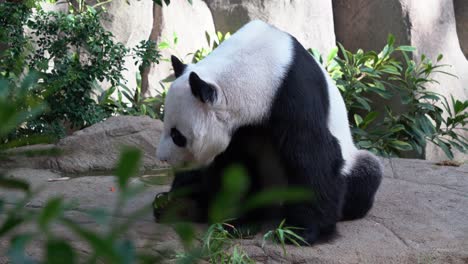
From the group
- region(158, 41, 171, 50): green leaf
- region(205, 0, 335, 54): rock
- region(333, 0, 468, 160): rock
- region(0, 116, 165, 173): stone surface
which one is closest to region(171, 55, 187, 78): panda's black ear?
region(0, 116, 165, 173): stone surface

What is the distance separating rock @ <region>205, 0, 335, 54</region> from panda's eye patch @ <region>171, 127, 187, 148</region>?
4.99 m

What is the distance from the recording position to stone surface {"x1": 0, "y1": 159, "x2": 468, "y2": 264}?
3.45m

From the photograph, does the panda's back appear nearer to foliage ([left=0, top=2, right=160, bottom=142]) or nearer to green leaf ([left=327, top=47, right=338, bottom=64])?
foliage ([left=0, top=2, right=160, bottom=142])

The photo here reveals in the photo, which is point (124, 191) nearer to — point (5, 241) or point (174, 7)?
point (5, 241)

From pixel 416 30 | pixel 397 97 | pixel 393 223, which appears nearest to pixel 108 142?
pixel 393 223

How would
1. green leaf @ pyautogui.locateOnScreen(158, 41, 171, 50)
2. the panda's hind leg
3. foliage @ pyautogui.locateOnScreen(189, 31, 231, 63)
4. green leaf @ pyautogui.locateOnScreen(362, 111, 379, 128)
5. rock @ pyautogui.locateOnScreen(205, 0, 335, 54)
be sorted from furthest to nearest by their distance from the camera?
rock @ pyautogui.locateOnScreen(205, 0, 335, 54) < foliage @ pyautogui.locateOnScreen(189, 31, 231, 63) < green leaf @ pyautogui.locateOnScreen(158, 41, 171, 50) < green leaf @ pyautogui.locateOnScreen(362, 111, 379, 128) < the panda's hind leg

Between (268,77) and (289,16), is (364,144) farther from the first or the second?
(268,77)

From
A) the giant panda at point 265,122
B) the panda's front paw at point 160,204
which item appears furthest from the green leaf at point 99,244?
the giant panda at point 265,122

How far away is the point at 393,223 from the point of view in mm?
4051

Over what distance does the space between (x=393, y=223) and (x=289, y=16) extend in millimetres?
4884

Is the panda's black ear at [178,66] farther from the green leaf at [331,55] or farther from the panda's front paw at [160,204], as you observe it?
the green leaf at [331,55]

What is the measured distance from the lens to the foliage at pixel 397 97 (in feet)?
25.0

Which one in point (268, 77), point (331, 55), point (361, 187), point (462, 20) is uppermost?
point (268, 77)

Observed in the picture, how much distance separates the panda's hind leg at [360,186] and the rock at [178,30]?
4.35 m
